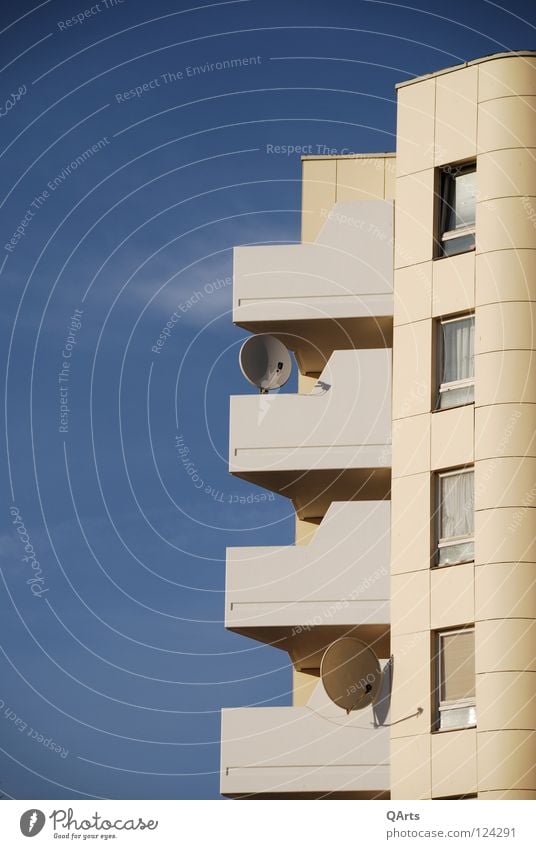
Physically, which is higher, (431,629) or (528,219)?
(528,219)

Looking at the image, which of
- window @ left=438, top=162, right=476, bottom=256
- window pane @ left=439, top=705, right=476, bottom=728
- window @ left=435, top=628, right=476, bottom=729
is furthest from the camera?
window @ left=438, top=162, right=476, bottom=256

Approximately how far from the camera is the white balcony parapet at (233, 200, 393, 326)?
36406 millimetres

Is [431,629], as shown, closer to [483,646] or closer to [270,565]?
[483,646]

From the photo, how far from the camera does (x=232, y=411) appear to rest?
121 feet

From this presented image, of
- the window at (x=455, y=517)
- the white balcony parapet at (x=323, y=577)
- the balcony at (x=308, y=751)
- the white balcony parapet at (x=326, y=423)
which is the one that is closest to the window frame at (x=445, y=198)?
the white balcony parapet at (x=326, y=423)

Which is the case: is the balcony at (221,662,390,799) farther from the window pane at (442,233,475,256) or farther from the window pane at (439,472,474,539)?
the window pane at (442,233,475,256)

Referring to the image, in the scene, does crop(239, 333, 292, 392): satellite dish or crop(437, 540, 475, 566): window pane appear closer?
crop(437, 540, 475, 566): window pane

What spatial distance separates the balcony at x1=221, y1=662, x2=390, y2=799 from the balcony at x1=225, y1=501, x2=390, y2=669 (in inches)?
47.3

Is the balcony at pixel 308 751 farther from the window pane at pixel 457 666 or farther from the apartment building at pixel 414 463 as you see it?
the window pane at pixel 457 666

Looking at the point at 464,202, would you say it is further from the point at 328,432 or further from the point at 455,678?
the point at 455,678

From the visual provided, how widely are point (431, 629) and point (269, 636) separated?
3.94 meters

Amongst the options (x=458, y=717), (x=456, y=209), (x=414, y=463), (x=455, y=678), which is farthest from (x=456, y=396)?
(x=458, y=717)

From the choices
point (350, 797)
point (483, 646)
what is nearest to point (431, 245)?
point (483, 646)

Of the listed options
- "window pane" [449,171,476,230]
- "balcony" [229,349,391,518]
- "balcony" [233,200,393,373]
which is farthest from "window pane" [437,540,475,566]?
"window pane" [449,171,476,230]
